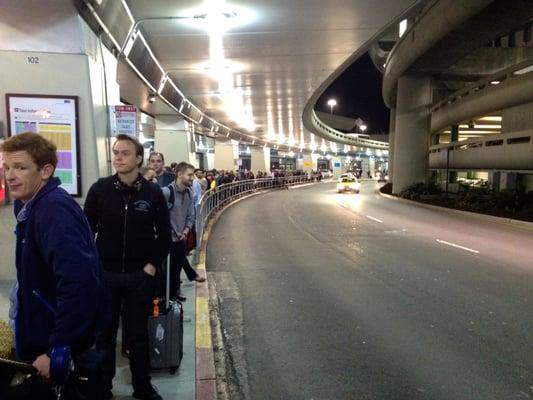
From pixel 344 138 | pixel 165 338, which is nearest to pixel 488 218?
pixel 165 338

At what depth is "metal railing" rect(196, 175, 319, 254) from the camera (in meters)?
14.2

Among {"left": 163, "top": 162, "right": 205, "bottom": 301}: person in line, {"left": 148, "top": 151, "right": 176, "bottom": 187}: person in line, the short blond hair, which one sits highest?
the short blond hair

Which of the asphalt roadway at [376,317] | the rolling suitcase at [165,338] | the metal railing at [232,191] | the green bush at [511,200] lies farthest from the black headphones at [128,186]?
the green bush at [511,200]

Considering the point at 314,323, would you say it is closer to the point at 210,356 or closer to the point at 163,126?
the point at 210,356

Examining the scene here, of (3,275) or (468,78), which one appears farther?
(468,78)

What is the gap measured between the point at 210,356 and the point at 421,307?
3.54 metres

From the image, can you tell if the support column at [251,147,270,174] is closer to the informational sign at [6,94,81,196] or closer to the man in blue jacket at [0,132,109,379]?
the informational sign at [6,94,81,196]

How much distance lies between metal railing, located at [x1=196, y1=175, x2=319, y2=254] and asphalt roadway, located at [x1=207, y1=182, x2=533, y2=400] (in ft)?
4.01

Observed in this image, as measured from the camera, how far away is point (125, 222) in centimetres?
372

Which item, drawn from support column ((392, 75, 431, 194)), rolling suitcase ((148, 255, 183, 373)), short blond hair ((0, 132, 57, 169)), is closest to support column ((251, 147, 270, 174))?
support column ((392, 75, 431, 194))

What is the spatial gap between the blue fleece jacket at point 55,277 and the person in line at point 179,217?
382cm

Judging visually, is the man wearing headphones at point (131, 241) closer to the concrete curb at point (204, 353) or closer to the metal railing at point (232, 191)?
the concrete curb at point (204, 353)

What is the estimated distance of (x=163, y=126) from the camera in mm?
24109

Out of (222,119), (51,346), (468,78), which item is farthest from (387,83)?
(51,346)
